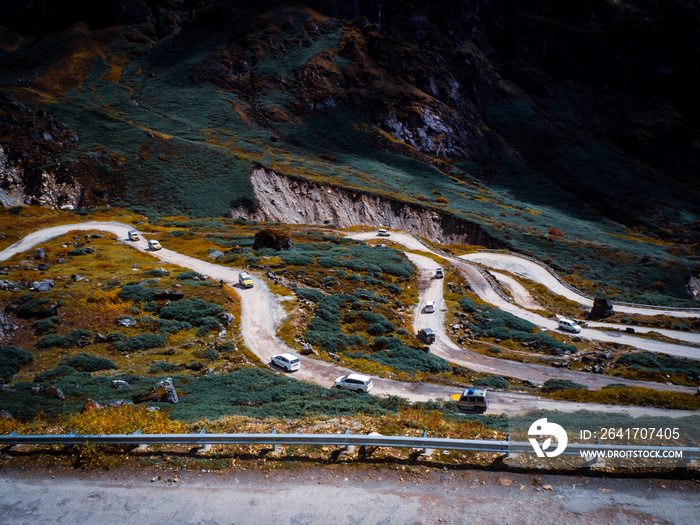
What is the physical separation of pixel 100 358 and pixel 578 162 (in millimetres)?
154375

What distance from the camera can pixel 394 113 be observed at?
13650cm

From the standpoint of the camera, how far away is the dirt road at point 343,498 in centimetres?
789

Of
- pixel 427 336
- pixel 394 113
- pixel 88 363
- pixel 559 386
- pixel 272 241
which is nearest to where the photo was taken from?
pixel 88 363

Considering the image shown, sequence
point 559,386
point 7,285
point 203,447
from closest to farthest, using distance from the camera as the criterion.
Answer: point 203,447 → point 559,386 → point 7,285

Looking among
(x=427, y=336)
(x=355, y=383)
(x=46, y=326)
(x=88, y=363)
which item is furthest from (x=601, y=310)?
(x=46, y=326)

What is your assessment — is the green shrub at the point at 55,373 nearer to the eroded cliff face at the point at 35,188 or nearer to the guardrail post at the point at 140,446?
the guardrail post at the point at 140,446

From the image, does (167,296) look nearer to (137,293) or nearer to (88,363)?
(137,293)

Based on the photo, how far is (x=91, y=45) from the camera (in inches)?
6255

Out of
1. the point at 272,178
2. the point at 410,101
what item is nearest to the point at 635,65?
the point at 410,101

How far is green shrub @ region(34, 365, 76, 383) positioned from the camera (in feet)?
60.0

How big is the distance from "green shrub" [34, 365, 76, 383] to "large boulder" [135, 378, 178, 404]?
20.7ft

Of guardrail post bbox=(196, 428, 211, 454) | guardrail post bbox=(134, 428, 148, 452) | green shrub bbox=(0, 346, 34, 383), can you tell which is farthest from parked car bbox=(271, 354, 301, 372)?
guardrail post bbox=(134, 428, 148, 452)

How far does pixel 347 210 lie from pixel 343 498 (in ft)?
262

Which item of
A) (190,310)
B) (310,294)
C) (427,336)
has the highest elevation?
(310,294)
